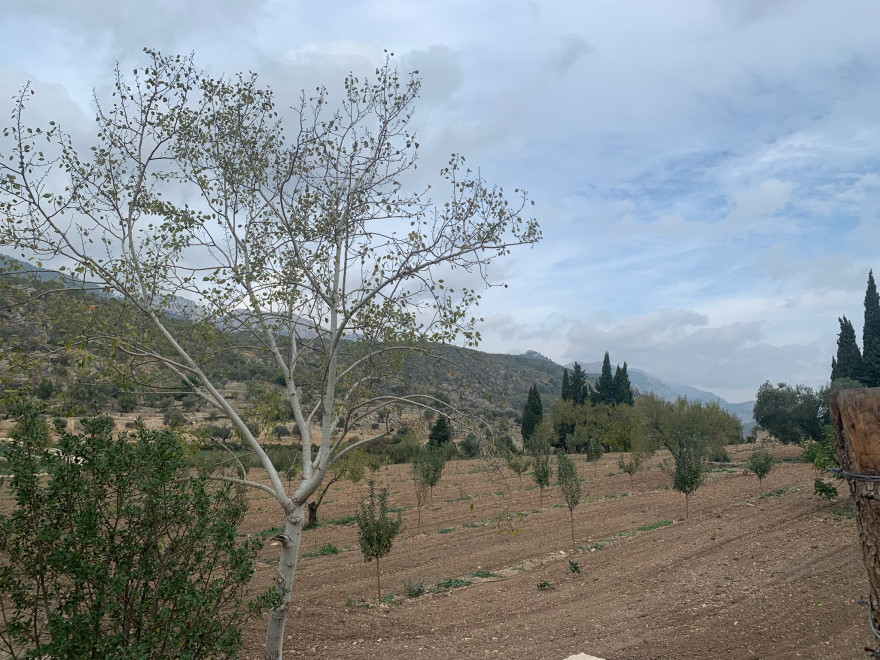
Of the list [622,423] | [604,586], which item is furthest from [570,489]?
[622,423]

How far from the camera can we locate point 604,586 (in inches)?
501

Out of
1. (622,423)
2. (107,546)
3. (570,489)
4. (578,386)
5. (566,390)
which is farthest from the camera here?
(578,386)

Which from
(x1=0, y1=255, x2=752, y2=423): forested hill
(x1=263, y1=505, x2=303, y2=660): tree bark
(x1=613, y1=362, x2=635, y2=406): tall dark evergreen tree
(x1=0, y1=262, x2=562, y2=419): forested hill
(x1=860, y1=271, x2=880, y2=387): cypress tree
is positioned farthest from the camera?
(x1=613, y1=362, x2=635, y2=406): tall dark evergreen tree

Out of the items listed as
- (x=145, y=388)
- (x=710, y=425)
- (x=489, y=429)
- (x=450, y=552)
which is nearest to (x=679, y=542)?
(x=450, y=552)

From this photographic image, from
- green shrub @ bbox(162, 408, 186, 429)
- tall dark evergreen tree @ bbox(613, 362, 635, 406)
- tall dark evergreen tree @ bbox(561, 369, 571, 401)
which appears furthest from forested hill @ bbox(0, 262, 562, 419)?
tall dark evergreen tree @ bbox(613, 362, 635, 406)

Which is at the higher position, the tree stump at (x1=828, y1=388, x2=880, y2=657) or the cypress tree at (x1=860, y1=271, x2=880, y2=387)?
the cypress tree at (x1=860, y1=271, x2=880, y2=387)

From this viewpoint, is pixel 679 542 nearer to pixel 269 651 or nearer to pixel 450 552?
pixel 450 552

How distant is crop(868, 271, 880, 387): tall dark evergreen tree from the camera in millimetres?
42838

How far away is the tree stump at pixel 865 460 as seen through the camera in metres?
3.40

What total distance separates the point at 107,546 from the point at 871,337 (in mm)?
55715

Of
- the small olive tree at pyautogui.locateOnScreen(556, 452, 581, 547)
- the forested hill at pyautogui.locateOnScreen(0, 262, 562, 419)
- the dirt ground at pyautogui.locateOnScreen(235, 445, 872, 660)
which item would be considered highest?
the forested hill at pyautogui.locateOnScreen(0, 262, 562, 419)

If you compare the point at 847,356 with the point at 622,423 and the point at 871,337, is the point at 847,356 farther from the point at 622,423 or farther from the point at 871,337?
the point at 622,423

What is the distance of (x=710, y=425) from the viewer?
40000 millimetres

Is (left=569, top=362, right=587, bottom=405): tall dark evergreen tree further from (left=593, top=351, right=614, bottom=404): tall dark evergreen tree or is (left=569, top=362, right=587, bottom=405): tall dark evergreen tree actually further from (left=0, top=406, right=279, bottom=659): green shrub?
(left=0, top=406, right=279, bottom=659): green shrub
